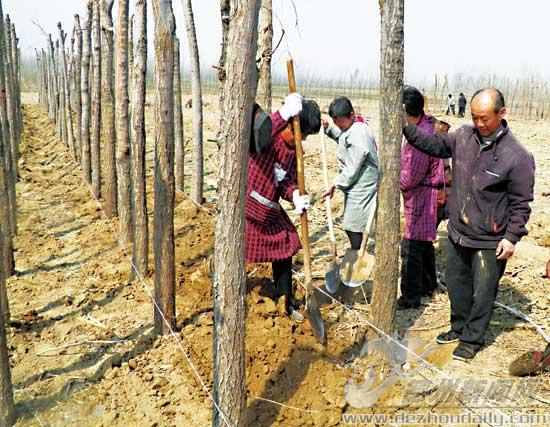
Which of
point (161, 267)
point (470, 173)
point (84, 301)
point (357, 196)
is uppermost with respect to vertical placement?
point (470, 173)

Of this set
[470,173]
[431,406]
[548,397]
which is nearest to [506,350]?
[548,397]

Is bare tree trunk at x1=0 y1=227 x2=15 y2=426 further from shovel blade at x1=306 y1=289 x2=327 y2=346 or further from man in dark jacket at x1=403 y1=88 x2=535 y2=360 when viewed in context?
man in dark jacket at x1=403 y1=88 x2=535 y2=360

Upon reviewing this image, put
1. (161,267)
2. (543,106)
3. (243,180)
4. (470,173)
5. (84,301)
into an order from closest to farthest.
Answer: (243,180)
(470,173)
(161,267)
(84,301)
(543,106)

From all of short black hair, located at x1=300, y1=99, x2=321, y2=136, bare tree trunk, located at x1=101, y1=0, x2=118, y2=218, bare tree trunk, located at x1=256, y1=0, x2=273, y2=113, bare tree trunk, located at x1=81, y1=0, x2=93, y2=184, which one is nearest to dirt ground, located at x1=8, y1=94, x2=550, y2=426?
bare tree trunk, located at x1=101, y1=0, x2=118, y2=218

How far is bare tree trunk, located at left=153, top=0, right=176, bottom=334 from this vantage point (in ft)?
13.9

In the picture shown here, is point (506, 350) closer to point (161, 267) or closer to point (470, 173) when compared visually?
point (470, 173)

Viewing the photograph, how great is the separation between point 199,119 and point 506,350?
5374 millimetres

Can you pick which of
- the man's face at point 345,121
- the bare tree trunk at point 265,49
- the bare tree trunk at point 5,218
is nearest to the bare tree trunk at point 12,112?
the bare tree trunk at point 5,218

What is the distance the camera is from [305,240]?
150 inches

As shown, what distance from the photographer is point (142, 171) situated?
215 inches

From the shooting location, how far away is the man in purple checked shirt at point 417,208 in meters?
4.55

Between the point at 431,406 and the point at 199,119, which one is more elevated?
the point at 199,119

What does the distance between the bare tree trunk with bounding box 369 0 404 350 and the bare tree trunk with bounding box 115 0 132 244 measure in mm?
3584

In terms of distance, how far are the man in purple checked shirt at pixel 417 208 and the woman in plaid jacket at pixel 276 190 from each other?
1.07 meters
